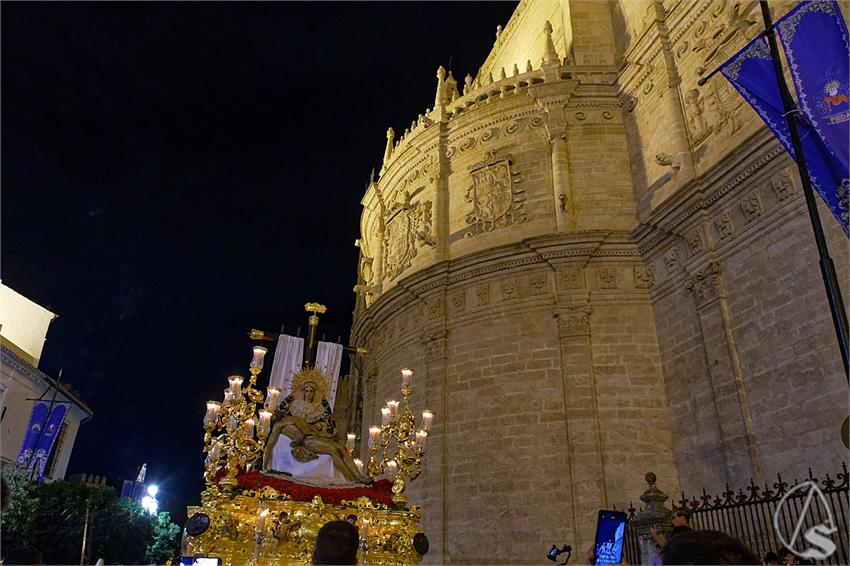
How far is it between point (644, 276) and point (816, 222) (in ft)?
30.8

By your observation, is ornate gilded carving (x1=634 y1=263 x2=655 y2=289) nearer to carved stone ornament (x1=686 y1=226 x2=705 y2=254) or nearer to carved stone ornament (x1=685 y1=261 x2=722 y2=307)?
carved stone ornament (x1=686 y1=226 x2=705 y2=254)

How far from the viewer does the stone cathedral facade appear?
11.3 m

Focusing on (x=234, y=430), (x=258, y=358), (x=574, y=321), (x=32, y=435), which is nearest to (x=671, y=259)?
(x=574, y=321)

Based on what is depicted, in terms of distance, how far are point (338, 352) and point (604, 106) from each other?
11020 millimetres

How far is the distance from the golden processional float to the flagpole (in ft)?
16.7

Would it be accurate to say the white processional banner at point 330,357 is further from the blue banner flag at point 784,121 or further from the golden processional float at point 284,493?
the blue banner flag at point 784,121

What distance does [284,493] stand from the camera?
6973 millimetres

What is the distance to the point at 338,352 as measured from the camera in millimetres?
14000

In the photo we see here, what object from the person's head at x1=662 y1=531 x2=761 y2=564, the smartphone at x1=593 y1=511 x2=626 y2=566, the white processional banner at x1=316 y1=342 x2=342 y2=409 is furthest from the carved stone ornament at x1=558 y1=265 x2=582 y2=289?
the person's head at x1=662 y1=531 x2=761 y2=564

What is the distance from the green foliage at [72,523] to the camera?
19922mm

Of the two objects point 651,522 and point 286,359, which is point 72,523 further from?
point 651,522

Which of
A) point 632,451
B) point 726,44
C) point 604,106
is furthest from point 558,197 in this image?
point 632,451

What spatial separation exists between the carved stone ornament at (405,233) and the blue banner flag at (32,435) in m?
16.7

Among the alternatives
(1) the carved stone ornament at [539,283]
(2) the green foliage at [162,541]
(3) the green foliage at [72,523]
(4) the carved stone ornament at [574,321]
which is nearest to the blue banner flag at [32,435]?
(3) the green foliage at [72,523]
